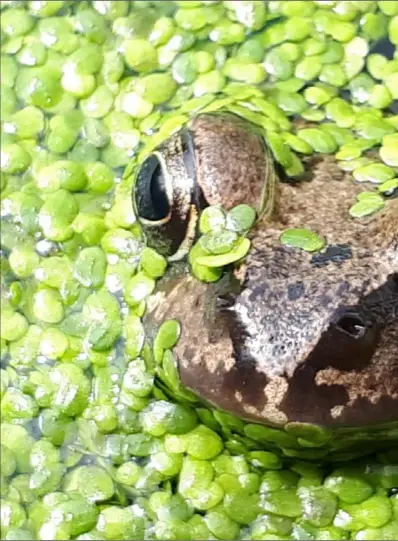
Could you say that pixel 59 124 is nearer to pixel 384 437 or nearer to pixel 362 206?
pixel 362 206

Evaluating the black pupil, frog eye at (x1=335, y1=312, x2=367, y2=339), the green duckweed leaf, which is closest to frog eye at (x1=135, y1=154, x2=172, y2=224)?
the black pupil

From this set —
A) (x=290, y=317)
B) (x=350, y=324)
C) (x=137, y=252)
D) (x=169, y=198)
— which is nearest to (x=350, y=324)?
(x=350, y=324)

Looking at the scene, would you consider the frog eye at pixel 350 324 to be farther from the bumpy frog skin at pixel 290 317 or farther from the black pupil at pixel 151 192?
the black pupil at pixel 151 192

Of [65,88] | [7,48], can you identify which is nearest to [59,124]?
[65,88]

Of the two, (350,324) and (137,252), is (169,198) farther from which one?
(350,324)

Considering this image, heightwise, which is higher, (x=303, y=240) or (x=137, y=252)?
(x=303, y=240)

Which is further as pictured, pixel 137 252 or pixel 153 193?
pixel 137 252

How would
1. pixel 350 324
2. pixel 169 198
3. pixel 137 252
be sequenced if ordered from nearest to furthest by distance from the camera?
pixel 350 324 < pixel 169 198 < pixel 137 252

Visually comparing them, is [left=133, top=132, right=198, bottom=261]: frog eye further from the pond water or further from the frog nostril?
the frog nostril
